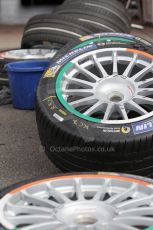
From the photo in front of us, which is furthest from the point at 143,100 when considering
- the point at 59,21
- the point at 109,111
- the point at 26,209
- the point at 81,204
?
the point at 59,21

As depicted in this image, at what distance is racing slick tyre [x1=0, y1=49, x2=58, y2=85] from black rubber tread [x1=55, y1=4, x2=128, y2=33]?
1.61ft

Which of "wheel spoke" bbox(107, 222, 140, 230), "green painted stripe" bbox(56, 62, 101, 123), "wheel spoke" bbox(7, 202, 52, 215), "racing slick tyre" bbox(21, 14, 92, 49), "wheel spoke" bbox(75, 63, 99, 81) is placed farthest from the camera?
"racing slick tyre" bbox(21, 14, 92, 49)

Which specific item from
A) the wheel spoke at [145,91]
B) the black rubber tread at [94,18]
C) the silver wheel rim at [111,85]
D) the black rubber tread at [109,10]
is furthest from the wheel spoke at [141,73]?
the black rubber tread at [109,10]

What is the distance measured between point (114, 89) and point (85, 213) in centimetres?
136

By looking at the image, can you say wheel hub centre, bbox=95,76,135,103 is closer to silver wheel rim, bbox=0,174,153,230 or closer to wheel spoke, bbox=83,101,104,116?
wheel spoke, bbox=83,101,104,116

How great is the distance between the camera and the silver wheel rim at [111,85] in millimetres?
3168

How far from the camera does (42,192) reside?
2.37 m

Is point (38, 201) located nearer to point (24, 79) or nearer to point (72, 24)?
point (24, 79)

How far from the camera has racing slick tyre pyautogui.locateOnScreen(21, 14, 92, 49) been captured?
16.0 ft

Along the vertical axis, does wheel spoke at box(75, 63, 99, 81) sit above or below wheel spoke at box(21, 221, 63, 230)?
above

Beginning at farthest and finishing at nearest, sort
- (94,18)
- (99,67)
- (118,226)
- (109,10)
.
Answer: (109,10), (94,18), (99,67), (118,226)

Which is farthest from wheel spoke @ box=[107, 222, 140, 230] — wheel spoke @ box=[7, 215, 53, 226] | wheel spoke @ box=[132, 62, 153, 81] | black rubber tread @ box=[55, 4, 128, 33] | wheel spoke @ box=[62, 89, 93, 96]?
black rubber tread @ box=[55, 4, 128, 33]

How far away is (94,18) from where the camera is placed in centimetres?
532

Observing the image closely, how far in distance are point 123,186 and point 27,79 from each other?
2.37m
